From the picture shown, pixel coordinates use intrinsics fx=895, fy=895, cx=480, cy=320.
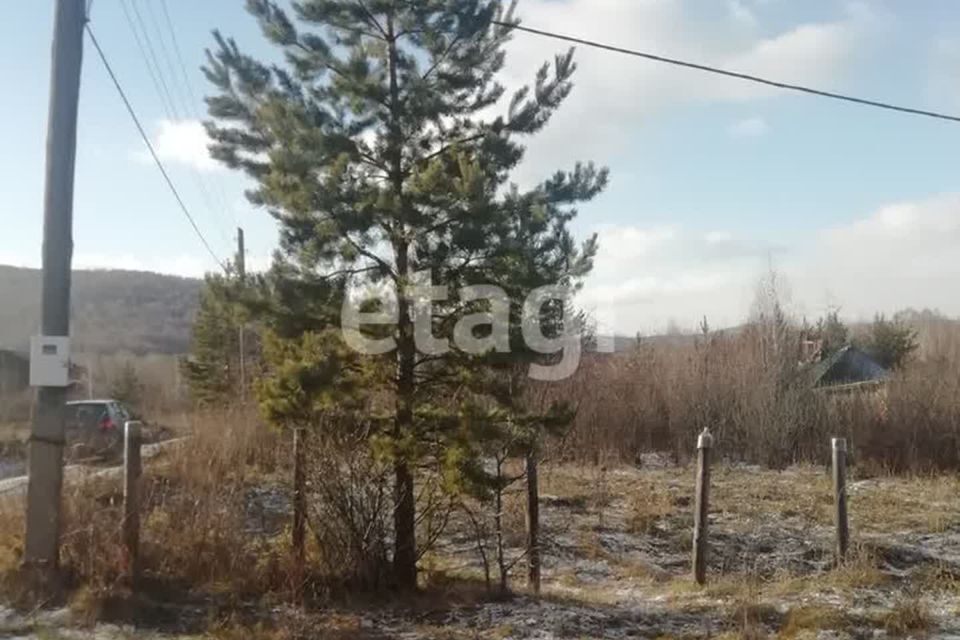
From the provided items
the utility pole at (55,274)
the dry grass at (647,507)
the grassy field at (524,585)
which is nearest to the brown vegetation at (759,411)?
the dry grass at (647,507)

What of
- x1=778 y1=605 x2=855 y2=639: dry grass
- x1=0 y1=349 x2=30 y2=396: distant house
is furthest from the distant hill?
x1=778 y1=605 x2=855 y2=639: dry grass

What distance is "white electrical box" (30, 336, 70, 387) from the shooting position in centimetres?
729

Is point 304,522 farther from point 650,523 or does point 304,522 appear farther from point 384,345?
point 650,523

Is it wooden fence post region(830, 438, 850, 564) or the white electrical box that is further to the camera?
wooden fence post region(830, 438, 850, 564)

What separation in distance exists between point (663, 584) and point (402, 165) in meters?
4.33

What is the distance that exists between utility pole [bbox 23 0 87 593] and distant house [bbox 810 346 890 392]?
54.9 ft

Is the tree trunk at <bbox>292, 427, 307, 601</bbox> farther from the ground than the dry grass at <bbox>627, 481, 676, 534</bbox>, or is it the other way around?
the tree trunk at <bbox>292, 427, 307, 601</bbox>

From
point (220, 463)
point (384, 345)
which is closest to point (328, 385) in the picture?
point (384, 345)

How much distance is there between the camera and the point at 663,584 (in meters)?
7.99

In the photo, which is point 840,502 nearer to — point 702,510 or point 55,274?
point 702,510

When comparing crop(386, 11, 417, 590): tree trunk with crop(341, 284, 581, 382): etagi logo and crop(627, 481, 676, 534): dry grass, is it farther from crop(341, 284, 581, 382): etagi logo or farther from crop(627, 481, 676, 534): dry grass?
crop(627, 481, 676, 534): dry grass

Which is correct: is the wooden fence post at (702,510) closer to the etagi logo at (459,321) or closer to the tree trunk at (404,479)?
the etagi logo at (459,321)

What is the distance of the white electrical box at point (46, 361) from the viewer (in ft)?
23.9

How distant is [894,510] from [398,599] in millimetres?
7907
